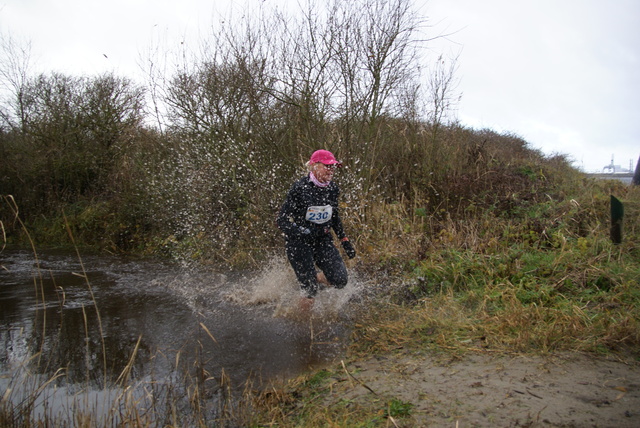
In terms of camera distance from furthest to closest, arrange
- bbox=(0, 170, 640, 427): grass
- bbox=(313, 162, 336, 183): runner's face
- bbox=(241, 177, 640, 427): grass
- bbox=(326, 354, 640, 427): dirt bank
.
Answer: bbox=(313, 162, 336, 183): runner's face, bbox=(241, 177, 640, 427): grass, bbox=(0, 170, 640, 427): grass, bbox=(326, 354, 640, 427): dirt bank

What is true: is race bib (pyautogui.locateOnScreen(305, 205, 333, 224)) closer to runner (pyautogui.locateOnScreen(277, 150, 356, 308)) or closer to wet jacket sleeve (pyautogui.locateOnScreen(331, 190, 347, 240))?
runner (pyautogui.locateOnScreen(277, 150, 356, 308))

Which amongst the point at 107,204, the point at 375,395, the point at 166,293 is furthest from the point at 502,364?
the point at 107,204

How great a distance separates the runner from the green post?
3.10m

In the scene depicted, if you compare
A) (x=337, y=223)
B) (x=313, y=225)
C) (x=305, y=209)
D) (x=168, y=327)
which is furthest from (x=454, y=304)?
(x=168, y=327)

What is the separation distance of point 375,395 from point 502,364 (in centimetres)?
112

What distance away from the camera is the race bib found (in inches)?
200

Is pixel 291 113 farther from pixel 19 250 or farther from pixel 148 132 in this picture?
pixel 19 250

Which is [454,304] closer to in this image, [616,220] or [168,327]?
[616,220]

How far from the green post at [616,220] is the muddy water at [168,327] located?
327 centimetres

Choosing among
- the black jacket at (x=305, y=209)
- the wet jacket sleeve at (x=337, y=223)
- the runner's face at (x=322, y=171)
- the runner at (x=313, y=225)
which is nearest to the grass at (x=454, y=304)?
the runner at (x=313, y=225)

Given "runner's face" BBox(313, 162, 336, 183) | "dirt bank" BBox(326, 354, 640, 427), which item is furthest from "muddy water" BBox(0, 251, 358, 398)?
"runner's face" BBox(313, 162, 336, 183)

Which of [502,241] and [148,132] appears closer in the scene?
[502,241]

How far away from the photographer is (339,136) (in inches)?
348

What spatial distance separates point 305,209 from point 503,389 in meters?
2.72
